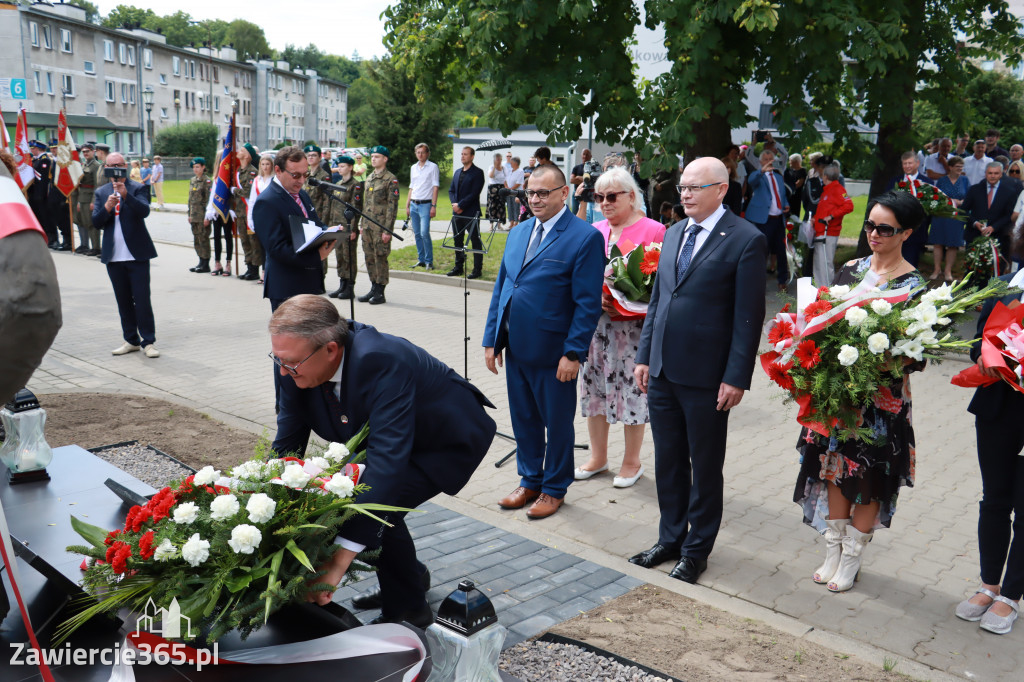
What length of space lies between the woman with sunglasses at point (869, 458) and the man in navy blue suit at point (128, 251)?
7705 mm

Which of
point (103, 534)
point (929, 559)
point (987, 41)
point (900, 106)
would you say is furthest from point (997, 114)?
point (103, 534)

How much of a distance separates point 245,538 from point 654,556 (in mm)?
2739

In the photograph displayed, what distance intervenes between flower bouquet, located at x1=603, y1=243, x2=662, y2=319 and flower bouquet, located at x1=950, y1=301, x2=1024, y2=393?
226 cm

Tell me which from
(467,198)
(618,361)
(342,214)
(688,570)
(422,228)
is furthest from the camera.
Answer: (422,228)

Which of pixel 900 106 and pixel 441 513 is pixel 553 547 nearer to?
pixel 441 513

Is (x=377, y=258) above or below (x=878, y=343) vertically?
below

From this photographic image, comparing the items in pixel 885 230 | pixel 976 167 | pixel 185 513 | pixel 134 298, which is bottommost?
pixel 134 298

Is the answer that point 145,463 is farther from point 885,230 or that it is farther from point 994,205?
point 994,205

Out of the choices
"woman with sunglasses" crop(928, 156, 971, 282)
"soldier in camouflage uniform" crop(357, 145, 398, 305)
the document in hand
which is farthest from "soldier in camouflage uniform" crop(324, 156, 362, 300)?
"woman with sunglasses" crop(928, 156, 971, 282)

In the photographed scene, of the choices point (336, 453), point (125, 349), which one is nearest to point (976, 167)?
point (125, 349)

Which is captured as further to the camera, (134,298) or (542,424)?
(134,298)

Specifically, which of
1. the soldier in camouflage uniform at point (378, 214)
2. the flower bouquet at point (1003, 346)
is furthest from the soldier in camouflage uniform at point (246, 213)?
the flower bouquet at point (1003, 346)

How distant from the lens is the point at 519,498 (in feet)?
18.9

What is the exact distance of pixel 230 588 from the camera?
9.14 feet
